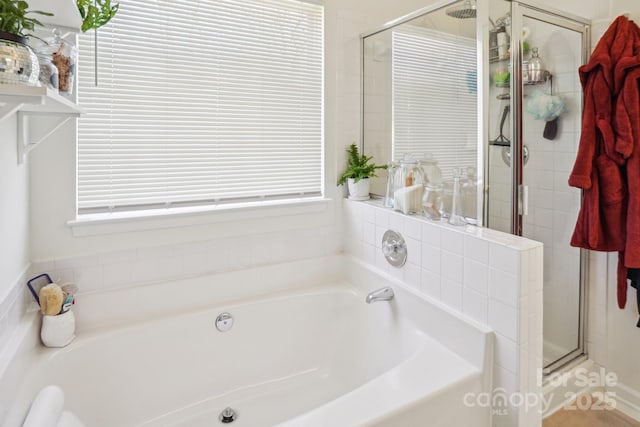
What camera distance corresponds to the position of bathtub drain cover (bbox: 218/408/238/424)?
1672 millimetres

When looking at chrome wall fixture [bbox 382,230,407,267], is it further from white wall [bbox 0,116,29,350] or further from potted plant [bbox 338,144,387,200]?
white wall [bbox 0,116,29,350]

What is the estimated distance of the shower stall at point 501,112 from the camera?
1.56 metres

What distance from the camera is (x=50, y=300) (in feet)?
4.81

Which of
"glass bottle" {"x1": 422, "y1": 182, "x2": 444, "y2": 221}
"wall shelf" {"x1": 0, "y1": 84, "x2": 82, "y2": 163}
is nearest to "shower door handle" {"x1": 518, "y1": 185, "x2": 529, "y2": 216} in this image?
"glass bottle" {"x1": 422, "y1": 182, "x2": 444, "y2": 221}

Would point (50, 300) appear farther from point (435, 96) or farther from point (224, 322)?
point (435, 96)

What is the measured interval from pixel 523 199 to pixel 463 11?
82 centimetres

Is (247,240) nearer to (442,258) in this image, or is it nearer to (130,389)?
(130,389)

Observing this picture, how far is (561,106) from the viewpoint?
6.21 feet

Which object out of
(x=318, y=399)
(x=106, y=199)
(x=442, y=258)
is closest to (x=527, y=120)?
(x=442, y=258)

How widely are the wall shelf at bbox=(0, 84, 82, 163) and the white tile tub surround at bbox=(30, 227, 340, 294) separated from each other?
504 millimetres

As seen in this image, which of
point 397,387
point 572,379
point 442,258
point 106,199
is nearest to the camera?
point 397,387

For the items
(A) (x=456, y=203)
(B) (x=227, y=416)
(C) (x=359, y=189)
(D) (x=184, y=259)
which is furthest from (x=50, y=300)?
(A) (x=456, y=203)

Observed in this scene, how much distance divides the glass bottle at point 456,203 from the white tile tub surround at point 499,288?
0.06 meters

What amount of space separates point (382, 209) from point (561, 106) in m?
1.00
